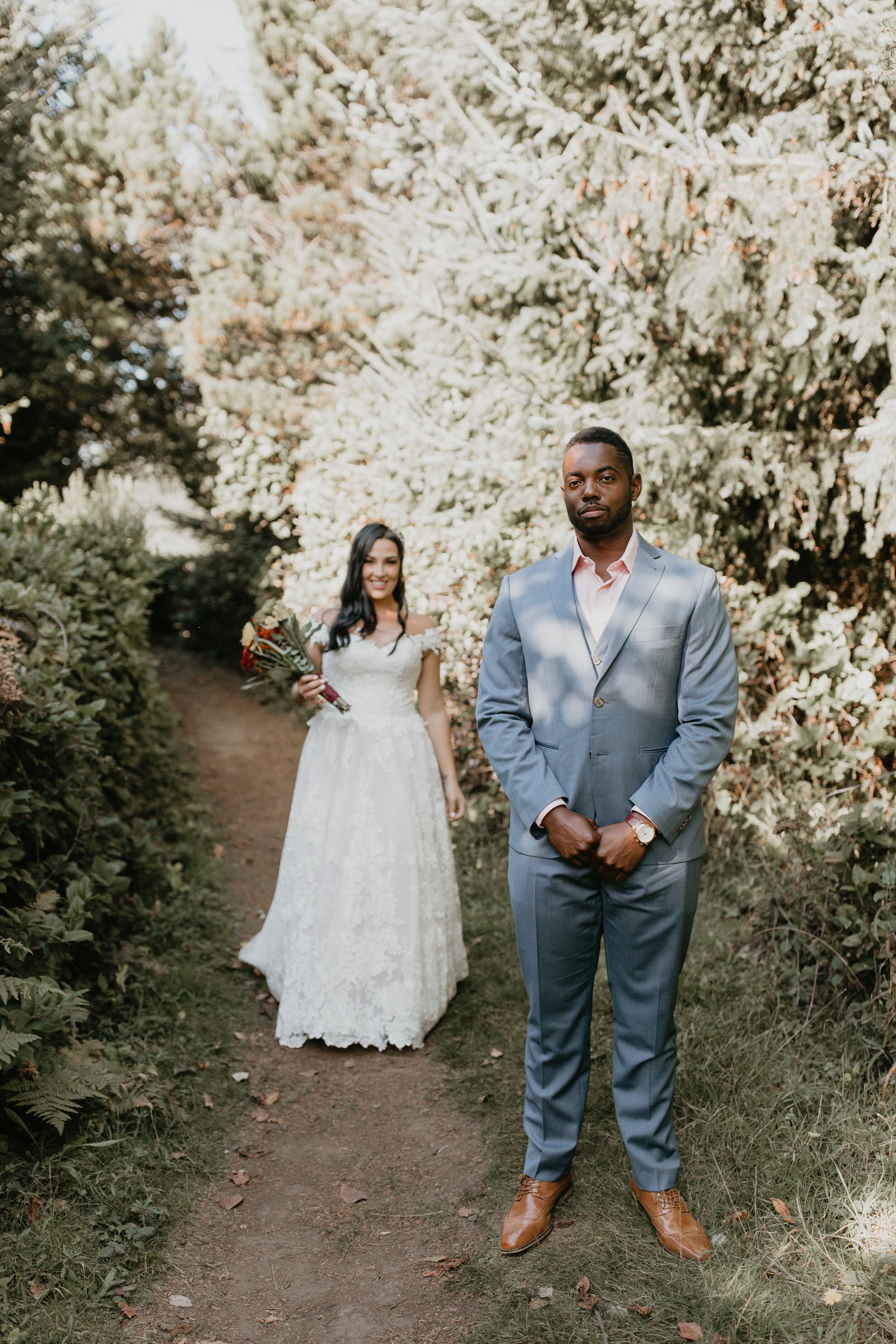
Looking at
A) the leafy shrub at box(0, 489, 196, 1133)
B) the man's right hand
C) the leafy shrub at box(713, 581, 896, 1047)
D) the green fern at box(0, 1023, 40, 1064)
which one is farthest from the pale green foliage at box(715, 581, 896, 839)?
the green fern at box(0, 1023, 40, 1064)

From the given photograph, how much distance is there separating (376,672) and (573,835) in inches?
80.7

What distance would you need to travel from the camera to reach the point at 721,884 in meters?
5.12

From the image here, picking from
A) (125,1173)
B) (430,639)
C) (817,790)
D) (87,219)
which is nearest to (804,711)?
(817,790)

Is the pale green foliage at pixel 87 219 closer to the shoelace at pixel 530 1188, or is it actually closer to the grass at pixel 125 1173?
the grass at pixel 125 1173

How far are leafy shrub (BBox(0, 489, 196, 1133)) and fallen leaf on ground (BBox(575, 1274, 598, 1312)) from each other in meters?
1.67

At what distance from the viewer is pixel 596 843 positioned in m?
2.59

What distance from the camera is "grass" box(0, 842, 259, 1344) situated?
8.64 feet

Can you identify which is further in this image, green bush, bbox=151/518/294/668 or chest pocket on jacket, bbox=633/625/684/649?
green bush, bbox=151/518/294/668

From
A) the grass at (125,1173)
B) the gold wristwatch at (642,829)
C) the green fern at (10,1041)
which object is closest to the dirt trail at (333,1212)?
the grass at (125,1173)

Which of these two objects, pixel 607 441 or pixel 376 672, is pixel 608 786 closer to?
pixel 607 441

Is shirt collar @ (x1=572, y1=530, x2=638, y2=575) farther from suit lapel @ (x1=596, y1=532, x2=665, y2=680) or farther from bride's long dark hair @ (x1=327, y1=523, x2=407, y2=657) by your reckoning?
bride's long dark hair @ (x1=327, y1=523, x2=407, y2=657)

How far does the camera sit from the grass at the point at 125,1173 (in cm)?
263

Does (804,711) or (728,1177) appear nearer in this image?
(728,1177)

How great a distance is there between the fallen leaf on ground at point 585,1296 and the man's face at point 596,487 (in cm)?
215
